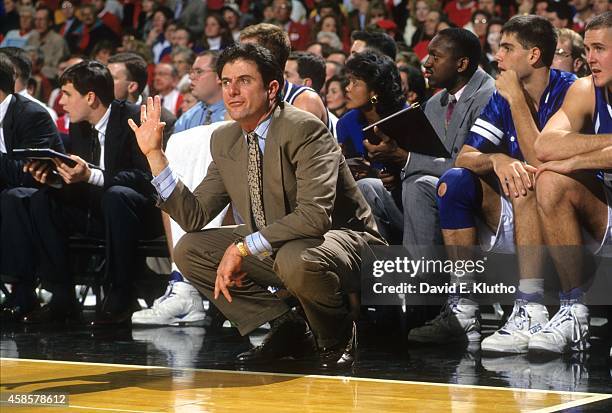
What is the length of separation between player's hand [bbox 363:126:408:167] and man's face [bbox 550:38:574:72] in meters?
1.54

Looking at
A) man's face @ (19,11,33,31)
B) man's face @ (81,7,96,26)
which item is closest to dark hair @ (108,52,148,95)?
man's face @ (81,7,96,26)

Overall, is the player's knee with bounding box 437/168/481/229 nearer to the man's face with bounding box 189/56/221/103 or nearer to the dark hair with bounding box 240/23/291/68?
the dark hair with bounding box 240/23/291/68

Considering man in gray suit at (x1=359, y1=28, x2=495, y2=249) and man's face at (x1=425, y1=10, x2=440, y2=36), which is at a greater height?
man's face at (x1=425, y1=10, x2=440, y2=36)

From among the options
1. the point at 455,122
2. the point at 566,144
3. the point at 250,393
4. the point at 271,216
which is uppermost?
the point at 455,122

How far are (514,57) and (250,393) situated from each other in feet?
7.24

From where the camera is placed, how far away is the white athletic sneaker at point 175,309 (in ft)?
18.5

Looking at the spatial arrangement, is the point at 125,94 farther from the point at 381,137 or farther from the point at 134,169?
the point at 381,137

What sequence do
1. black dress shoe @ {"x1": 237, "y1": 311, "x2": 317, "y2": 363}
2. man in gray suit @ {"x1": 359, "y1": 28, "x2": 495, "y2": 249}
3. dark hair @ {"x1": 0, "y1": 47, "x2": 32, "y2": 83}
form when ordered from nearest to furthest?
black dress shoe @ {"x1": 237, "y1": 311, "x2": 317, "y2": 363} → man in gray suit @ {"x1": 359, "y1": 28, "x2": 495, "y2": 249} → dark hair @ {"x1": 0, "y1": 47, "x2": 32, "y2": 83}

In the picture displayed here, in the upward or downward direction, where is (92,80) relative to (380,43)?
downward

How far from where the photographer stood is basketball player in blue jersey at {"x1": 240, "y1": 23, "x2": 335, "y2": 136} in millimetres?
5227

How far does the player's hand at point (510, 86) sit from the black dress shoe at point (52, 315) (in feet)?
8.69

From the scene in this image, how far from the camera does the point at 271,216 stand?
4238mm

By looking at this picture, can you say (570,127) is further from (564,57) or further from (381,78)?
(564,57)

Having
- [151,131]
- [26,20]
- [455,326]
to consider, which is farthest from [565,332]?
[26,20]
